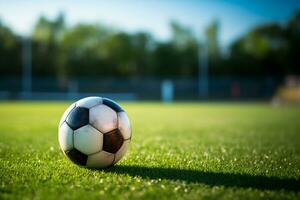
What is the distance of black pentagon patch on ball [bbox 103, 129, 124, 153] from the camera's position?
4.94m

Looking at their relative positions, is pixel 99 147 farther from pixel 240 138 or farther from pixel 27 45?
pixel 27 45

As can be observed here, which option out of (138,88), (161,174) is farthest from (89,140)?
(138,88)

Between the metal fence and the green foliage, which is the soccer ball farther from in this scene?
the green foliage

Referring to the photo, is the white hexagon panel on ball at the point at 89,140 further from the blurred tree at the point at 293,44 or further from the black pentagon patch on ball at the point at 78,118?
the blurred tree at the point at 293,44

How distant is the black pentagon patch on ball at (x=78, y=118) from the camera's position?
4.98 metres

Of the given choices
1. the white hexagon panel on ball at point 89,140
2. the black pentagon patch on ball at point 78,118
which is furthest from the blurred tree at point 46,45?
the white hexagon panel on ball at point 89,140

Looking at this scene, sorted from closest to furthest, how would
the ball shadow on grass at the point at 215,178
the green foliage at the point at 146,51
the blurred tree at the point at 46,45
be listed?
the ball shadow on grass at the point at 215,178, the blurred tree at the point at 46,45, the green foliage at the point at 146,51

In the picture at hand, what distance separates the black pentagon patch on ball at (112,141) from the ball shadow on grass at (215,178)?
338 millimetres

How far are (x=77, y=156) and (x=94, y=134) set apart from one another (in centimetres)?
41

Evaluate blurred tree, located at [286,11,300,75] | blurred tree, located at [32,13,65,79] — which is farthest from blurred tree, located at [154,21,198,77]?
blurred tree, located at [32,13,65,79]

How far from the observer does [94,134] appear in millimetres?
4906

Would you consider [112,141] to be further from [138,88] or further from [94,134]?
[138,88]

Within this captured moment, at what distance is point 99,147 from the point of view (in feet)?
16.1

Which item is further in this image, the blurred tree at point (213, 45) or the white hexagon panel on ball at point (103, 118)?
the blurred tree at point (213, 45)
